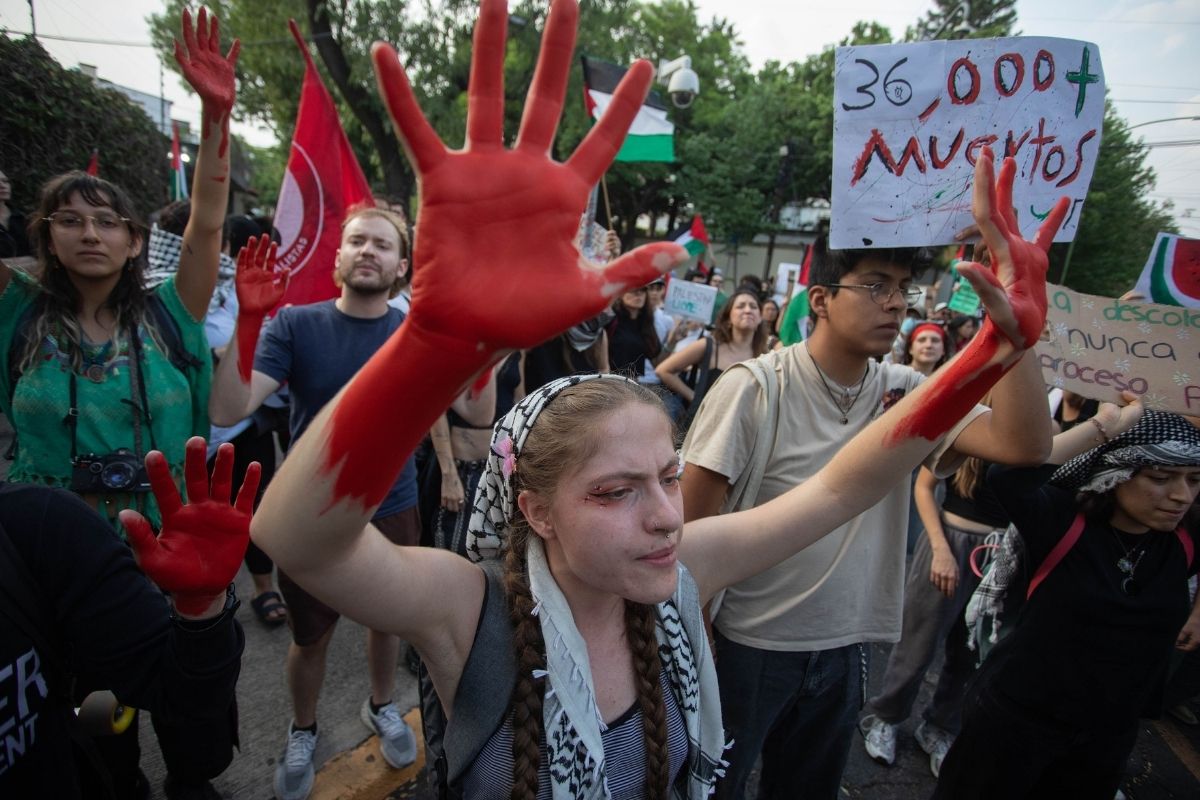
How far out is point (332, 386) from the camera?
2.36 metres

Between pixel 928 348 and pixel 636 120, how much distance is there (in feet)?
9.83

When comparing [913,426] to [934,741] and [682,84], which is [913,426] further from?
[682,84]

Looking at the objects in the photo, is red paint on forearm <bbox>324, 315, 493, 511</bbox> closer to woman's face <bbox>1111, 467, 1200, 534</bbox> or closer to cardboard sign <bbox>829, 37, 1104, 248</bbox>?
cardboard sign <bbox>829, 37, 1104, 248</bbox>

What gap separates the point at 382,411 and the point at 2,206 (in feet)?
12.1

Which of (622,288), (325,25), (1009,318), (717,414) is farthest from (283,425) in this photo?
(325,25)

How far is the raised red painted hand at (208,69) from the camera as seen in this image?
1900 millimetres

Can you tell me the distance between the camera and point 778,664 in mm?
1804

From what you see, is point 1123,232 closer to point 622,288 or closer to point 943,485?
point 943,485

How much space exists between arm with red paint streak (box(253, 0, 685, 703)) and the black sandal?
2716mm

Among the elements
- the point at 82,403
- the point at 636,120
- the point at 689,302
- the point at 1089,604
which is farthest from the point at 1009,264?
the point at 689,302

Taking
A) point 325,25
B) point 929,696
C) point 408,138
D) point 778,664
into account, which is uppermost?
point 325,25

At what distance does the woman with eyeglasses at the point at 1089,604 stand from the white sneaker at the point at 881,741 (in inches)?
25.8

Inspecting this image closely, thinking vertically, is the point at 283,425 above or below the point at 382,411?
below

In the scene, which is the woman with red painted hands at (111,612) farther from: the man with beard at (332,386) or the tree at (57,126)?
the tree at (57,126)
